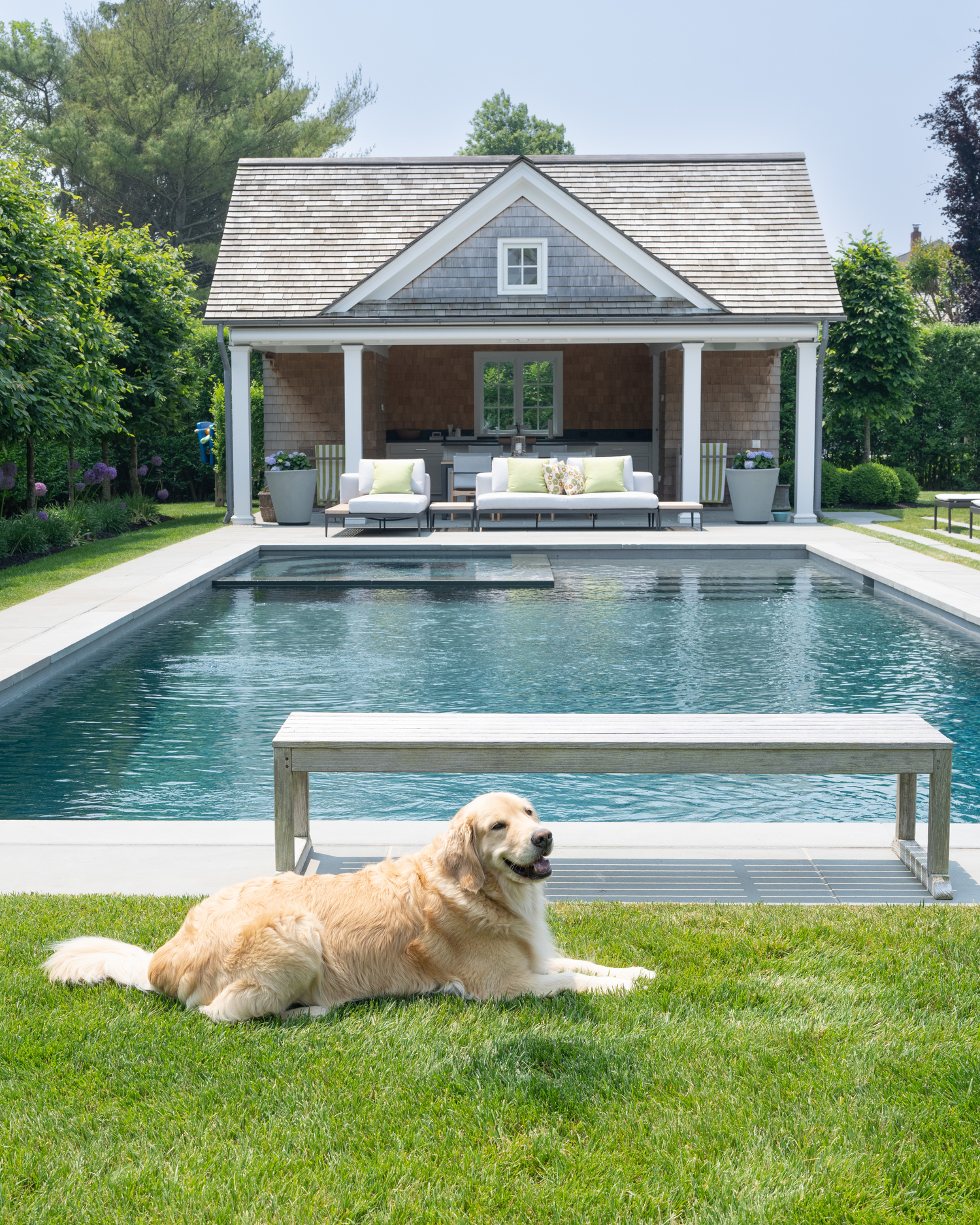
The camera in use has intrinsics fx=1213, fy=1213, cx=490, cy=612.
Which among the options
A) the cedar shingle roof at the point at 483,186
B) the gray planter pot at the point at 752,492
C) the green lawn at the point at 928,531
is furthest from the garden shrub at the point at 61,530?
the green lawn at the point at 928,531

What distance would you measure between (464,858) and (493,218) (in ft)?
52.5

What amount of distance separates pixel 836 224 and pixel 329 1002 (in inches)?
1500

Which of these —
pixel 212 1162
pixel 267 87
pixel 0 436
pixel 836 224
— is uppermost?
pixel 267 87

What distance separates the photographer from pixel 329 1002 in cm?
312

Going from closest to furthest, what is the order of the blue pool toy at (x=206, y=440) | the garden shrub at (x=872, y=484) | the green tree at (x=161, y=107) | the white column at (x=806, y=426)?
the white column at (x=806, y=426) < the garden shrub at (x=872, y=484) < the blue pool toy at (x=206, y=440) < the green tree at (x=161, y=107)

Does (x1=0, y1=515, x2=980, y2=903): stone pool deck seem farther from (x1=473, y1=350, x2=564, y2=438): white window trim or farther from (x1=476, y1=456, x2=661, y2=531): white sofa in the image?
(x1=473, y1=350, x2=564, y2=438): white window trim

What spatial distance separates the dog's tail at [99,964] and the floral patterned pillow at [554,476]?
13.7 meters

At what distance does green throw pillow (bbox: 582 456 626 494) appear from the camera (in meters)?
16.5

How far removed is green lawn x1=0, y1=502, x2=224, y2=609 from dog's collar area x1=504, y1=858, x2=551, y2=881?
7.89 metres

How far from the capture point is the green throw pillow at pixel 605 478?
1655 centimetres

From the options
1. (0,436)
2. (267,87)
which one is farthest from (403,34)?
(0,436)

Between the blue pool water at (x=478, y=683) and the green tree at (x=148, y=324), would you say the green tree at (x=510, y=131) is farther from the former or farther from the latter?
the blue pool water at (x=478, y=683)

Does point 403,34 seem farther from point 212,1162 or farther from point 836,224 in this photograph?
point 212,1162

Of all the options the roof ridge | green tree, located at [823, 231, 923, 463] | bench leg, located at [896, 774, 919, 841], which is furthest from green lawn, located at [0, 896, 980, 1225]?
the roof ridge
